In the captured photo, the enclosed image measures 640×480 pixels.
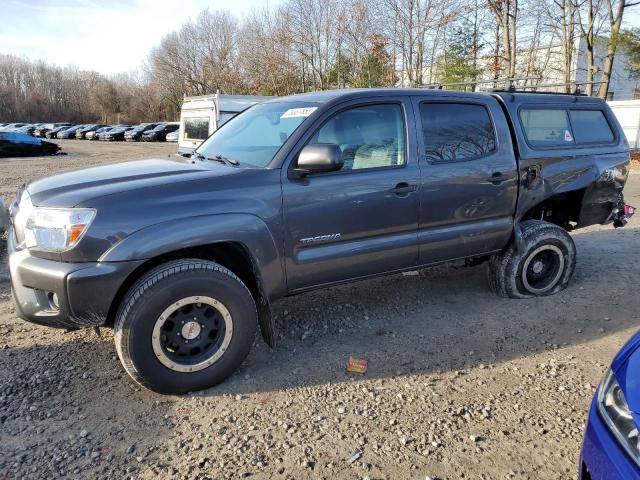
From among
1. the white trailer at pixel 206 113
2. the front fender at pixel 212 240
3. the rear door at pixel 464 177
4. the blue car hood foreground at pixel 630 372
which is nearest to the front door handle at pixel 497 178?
the rear door at pixel 464 177

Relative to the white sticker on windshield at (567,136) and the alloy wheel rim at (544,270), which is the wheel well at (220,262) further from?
the white sticker on windshield at (567,136)

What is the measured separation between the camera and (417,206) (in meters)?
3.93

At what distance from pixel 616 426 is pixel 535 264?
3172mm

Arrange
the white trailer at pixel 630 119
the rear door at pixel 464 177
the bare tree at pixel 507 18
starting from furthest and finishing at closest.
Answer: the bare tree at pixel 507 18, the white trailer at pixel 630 119, the rear door at pixel 464 177

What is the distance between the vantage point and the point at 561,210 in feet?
17.3

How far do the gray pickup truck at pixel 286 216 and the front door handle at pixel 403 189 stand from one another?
0.03 ft

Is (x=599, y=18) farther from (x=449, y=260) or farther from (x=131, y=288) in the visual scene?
(x=131, y=288)

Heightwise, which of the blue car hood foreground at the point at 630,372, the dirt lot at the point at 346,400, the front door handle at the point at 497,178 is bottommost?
the dirt lot at the point at 346,400

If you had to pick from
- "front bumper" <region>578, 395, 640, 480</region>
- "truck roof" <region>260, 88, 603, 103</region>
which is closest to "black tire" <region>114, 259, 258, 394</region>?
"truck roof" <region>260, 88, 603, 103</region>

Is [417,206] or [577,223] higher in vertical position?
[417,206]

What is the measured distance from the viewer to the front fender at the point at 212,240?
9.69 feet

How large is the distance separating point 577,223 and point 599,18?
20.1 metres

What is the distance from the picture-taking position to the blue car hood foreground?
1.82 metres

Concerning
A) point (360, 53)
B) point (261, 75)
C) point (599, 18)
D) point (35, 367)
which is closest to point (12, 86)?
point (261, 75)
